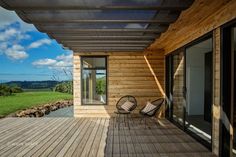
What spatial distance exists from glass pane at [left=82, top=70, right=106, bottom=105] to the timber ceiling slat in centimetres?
320

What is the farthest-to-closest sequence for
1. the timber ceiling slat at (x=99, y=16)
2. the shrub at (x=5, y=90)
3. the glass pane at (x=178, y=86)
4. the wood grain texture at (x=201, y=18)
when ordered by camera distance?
the shrub at (x=5, y=90) → the glass pane at (x=178, y=86) → the wood grain texture at (x=201, y=18) → the timber ceiling slat at (x=99, y=16)

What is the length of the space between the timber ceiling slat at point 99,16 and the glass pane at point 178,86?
1.60 m

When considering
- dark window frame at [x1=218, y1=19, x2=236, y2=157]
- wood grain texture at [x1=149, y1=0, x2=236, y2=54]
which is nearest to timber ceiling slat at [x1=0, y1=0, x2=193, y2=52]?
wood grain texture at [x1=149, y1=0, x2=236, y2=54]

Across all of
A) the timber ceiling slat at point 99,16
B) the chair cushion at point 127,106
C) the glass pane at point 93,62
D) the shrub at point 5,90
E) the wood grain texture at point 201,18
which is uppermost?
Result: the wood grain texture at point 201,18

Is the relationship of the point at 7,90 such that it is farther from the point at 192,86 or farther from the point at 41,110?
the point at 192,86

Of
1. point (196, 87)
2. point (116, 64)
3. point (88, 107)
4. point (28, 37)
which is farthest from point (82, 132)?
point (28, 37)

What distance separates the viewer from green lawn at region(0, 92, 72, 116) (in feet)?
35.0

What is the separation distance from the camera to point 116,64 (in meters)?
8.81

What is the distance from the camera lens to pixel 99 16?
398cm

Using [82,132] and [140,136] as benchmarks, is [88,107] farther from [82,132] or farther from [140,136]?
[140,136]

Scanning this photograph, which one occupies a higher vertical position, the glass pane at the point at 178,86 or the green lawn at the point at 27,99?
the glass pane at the point at 178,86

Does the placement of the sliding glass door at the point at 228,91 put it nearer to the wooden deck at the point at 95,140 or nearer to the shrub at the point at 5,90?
the wooden deck at the point at 95,140

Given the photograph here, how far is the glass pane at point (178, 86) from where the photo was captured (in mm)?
6849

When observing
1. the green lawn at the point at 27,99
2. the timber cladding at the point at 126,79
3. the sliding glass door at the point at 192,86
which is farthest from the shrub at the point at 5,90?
the sliding glass door at the point at 192,86
